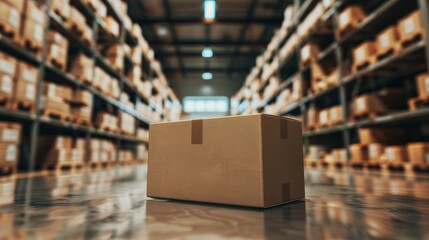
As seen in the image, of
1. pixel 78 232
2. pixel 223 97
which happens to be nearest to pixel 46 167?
pixel 78 232

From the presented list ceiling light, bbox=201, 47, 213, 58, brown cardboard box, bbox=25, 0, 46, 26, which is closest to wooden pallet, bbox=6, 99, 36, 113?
brown cardboard box, bbox=25, 0, 46, 26

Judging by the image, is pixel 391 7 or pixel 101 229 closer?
pixel 101 229

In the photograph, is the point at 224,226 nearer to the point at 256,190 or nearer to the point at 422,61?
the point at 256,190

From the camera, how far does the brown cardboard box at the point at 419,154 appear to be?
3.67 metres

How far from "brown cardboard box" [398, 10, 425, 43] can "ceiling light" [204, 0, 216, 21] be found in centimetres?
770

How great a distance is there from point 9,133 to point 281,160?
12.4 feet

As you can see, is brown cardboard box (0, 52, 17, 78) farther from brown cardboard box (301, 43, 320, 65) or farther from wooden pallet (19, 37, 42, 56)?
brown cardboard box (301, 43, 320, 65)

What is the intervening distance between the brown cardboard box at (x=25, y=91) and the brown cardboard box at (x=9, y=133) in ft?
1.31

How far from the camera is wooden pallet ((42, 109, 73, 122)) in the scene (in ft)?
14.3

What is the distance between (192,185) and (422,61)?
503 centimetres

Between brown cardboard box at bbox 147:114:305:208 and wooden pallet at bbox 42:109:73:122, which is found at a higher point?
wooden pallet at bbox 42:109:73:122

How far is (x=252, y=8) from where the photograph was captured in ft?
36.2

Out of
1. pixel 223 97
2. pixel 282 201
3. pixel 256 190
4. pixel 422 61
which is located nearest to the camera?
pixel 256 190

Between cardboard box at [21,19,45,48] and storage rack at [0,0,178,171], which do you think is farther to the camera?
storage rack at [0,0,178,171]
